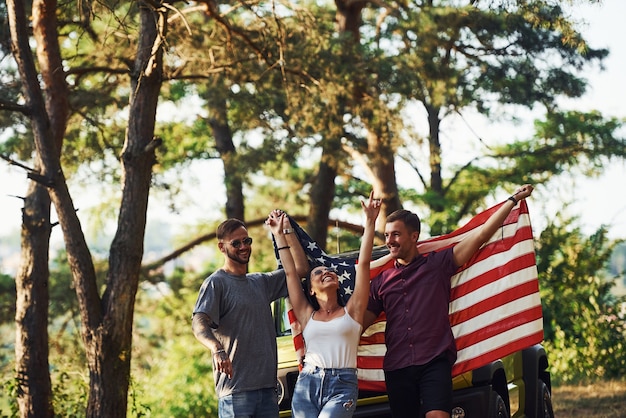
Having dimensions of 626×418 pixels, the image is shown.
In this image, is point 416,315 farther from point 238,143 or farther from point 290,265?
point 238,143

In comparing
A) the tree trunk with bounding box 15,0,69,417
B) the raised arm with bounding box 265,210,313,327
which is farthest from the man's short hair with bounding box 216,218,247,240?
the tree trunk with bounding box 15,0,69,417

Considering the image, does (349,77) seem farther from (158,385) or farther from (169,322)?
(169,322)

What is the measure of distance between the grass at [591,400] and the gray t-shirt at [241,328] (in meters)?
6.83

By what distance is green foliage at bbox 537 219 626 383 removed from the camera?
62.1 feet

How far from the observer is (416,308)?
22.7ft

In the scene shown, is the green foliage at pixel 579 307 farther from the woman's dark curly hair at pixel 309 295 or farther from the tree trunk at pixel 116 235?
the woman's dark curly hair at pixel 309 295

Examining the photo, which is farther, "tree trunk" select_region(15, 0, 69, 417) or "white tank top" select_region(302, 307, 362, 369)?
"tree trunk" select_region(15, 0, 69, 417)

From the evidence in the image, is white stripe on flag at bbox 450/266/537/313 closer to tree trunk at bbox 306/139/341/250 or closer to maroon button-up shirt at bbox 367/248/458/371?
maroon button-up shirt at bbox 367/248/458/371

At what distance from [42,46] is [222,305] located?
845cm

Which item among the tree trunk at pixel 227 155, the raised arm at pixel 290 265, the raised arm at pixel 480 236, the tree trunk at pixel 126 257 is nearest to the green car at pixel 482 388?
the raised arm at pixel 480 236

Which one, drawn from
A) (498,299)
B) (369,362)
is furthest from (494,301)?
(369,362)

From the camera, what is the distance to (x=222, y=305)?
6641mm

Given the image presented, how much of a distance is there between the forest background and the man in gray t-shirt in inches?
114

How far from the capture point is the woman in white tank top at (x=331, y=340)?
21.0 ft
